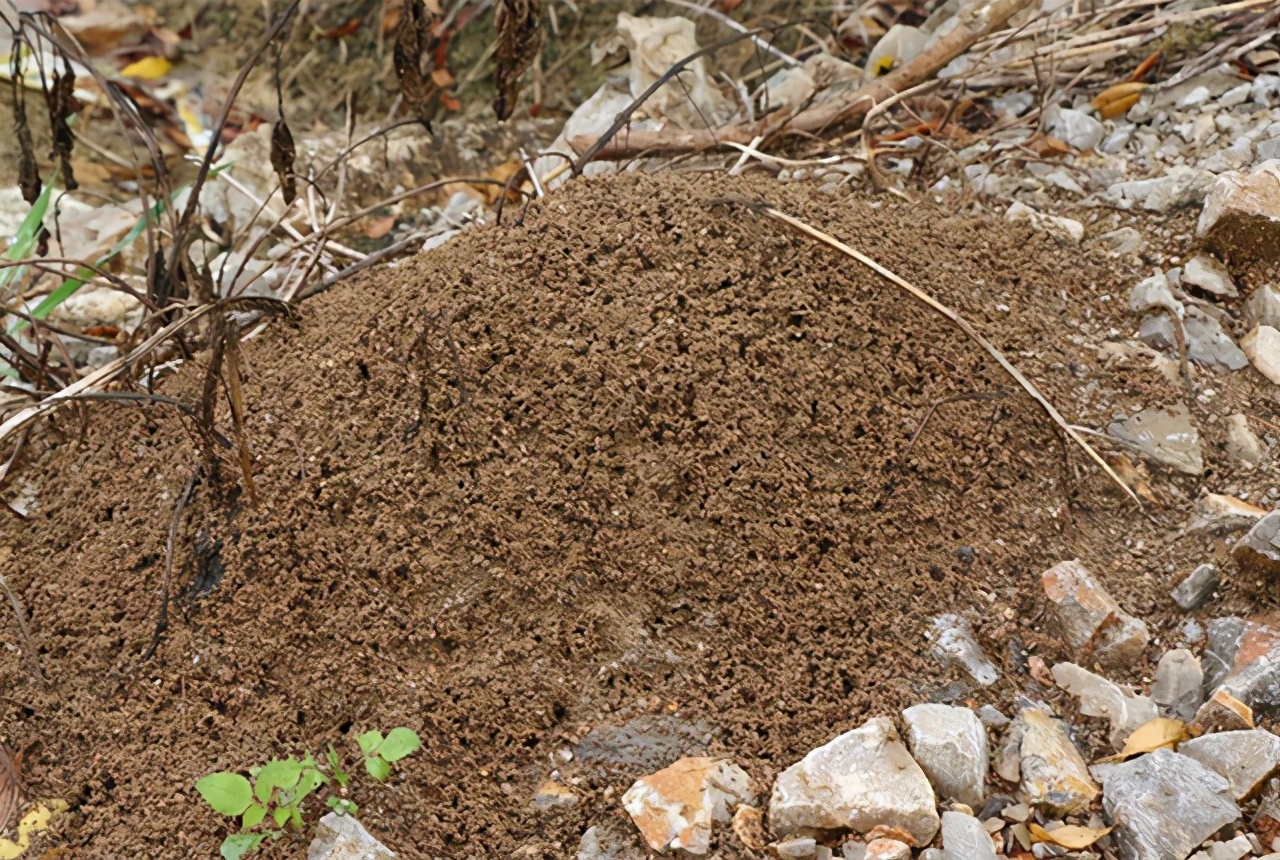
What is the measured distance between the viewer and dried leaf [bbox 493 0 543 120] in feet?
6.55

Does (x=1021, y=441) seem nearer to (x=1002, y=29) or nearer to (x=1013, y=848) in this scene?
(x=1013, y=848)

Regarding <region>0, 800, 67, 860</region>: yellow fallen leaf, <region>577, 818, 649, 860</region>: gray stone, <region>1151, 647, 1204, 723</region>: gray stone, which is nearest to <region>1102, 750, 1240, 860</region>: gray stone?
<region>1151, 647, 1204, 723</region>: gray stone

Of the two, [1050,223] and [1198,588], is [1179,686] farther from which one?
[1050,223]

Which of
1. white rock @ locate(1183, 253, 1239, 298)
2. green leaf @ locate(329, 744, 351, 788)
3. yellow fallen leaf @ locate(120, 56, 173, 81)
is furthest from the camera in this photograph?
yellow fallen leaf @ locate(120, 56, 173, 81)

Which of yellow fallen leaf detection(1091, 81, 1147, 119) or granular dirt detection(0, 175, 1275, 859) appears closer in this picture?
granular dirt detection(0, 175, 1275, 859)

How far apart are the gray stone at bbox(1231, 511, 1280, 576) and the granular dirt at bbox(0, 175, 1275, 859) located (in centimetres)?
3

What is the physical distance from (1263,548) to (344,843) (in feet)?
4.27

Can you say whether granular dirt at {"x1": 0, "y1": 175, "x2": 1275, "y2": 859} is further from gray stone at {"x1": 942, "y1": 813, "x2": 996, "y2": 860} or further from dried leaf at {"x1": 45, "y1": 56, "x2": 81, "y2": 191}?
dried leaf at {"x1": 45, "y1": 56, "x2": 81, "y2": 191}

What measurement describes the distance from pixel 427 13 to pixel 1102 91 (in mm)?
1538

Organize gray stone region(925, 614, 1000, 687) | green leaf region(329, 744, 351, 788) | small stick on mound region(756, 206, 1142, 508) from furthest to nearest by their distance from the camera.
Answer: small stick on mound region(756, 206, 1142, 508), gray stone region(925, 614, 1000, 687), green leaf region(329, 744, 351, 788)

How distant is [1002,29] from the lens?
268cm

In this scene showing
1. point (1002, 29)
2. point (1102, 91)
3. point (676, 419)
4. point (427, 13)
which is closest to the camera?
point (676, 419)

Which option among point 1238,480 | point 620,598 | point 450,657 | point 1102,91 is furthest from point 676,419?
point 1102,91

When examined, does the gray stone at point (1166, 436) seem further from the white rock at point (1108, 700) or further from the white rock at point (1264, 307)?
the white rock at point (1108, 700)
